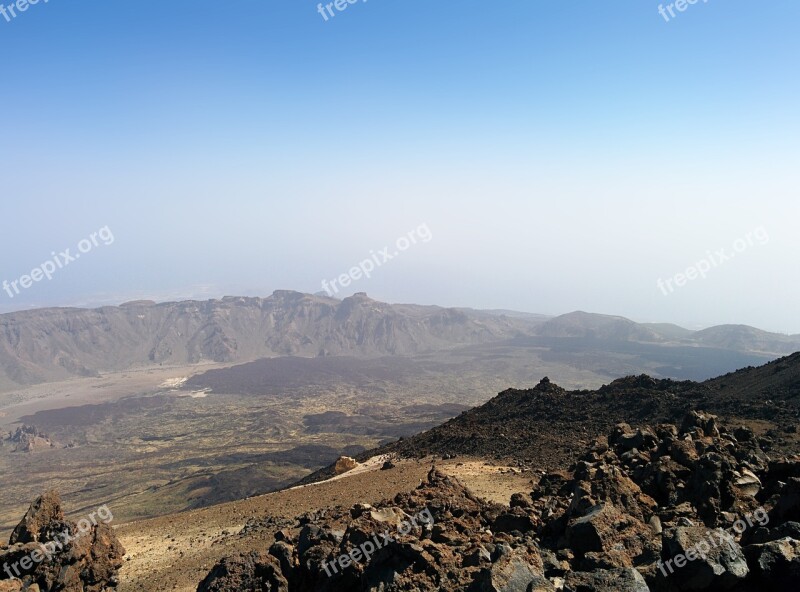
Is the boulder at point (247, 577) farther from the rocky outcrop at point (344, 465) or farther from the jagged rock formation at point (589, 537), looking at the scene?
the rocky outcrop at point (344, 465)

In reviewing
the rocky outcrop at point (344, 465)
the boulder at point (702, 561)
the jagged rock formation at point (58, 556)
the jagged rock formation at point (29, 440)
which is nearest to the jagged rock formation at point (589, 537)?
the boulder at point (702, 561)

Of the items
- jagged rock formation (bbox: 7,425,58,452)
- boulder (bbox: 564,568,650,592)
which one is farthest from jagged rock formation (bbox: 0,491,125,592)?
jagged rock formation (bbox: 7,425,58,452)

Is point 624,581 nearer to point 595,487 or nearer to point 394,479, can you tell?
point 595,487

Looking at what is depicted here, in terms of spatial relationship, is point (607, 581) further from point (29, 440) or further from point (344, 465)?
point (29, 440)

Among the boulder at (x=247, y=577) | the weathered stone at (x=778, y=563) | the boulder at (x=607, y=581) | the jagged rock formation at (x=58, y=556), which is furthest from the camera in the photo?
the jagged rock formation at (x=58, y=556)

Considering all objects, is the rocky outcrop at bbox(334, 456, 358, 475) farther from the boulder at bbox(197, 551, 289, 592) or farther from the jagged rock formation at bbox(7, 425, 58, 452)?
the jagged rock formation at bbox(7, 425, 58, 452)

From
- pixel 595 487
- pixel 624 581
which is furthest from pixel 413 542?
pixel 595 487
